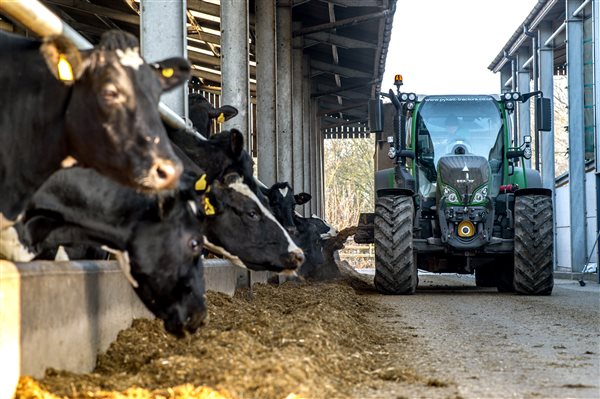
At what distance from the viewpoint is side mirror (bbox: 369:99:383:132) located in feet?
46.4

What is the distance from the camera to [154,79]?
4.71 metres

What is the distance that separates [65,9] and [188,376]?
17043 mm

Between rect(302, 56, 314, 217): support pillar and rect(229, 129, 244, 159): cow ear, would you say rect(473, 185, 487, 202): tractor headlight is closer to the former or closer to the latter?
rect(229, 129, 244, 159): cow ear

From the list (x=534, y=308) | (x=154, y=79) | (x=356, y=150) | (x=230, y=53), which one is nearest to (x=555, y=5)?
(x=230, y=53)

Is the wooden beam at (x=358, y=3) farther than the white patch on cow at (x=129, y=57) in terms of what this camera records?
Yes

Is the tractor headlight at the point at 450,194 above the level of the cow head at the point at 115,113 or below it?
below

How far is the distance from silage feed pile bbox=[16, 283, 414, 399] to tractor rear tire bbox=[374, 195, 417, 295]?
18.2 ft

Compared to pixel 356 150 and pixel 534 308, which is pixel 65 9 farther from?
pixel 356 150

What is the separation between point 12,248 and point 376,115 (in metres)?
9.58

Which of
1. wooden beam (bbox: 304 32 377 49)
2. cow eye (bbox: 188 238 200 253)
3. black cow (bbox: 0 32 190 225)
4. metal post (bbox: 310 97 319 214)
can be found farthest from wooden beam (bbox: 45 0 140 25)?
black cow (bbox: 0 32 190 225)

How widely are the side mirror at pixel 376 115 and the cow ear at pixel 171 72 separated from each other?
361 inches

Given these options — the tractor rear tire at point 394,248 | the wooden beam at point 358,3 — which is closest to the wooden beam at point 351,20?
the wooden beam at point 358,3

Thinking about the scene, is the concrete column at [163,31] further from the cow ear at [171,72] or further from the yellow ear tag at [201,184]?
the cow ear at [171,72]

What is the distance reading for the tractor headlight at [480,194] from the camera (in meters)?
13.8
